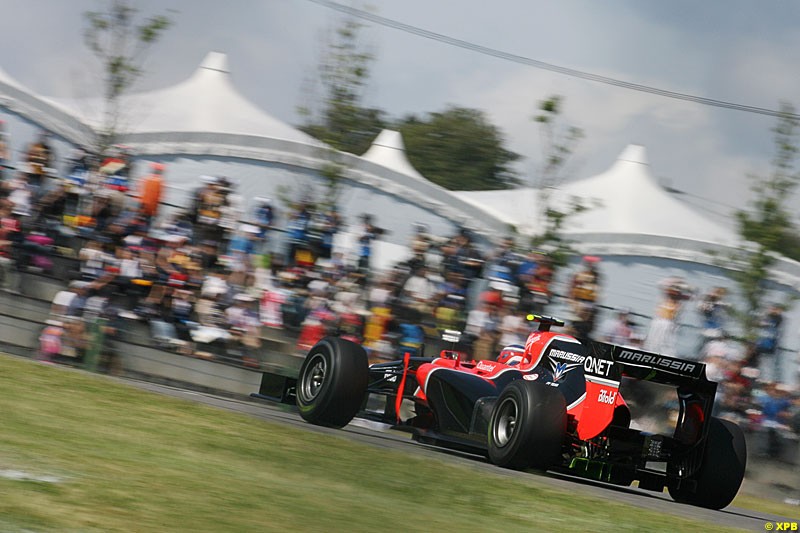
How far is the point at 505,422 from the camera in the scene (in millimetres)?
9125

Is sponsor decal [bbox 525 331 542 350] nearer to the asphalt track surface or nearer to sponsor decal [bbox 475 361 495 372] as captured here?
sponsor decal [bbox 475 361 495 372]

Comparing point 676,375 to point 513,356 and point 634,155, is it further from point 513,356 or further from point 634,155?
point 634,155

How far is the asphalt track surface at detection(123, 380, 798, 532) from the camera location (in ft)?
27.3

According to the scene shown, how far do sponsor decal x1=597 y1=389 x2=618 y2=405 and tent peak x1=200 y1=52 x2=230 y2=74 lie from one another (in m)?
16.0

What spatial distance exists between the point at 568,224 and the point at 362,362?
9043 millimetres

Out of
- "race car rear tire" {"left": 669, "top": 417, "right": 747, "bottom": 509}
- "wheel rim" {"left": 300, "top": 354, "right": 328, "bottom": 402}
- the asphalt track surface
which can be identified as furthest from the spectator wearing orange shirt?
"race car rear tire" {"left": 669, "top": 417, "right": 747, "bottom": 509}

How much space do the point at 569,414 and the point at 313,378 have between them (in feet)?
8.98

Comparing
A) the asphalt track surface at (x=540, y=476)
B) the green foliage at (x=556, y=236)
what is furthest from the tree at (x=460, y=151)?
the asphalt track surface at (x=540, y=476)

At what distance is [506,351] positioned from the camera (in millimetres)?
10562

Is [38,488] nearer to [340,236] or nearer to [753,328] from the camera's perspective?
[340,236]

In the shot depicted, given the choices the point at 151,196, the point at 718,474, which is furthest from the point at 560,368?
the point at 151,196

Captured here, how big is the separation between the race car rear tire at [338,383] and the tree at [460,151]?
51.8 meters

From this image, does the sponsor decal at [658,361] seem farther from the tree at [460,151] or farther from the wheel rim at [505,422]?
the tree at [460,151]

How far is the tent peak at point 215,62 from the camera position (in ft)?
75.4
